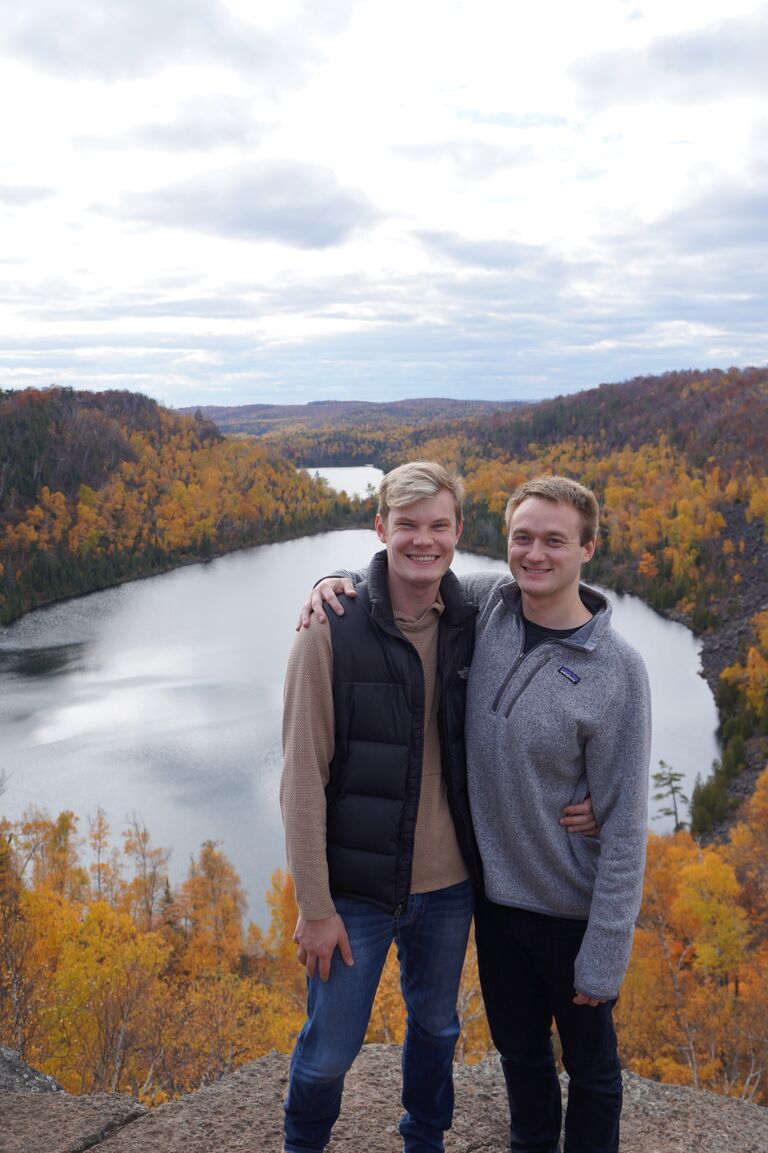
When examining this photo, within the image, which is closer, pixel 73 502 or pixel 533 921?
pixel 533 921

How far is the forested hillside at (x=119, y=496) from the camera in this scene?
284 feet

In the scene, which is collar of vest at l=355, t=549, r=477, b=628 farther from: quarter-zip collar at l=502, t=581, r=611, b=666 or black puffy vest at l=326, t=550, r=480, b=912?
quarter-zip collar at l=502, t=581, r=611, b=666

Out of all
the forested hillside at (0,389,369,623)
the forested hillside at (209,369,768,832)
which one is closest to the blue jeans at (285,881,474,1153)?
the forested hillside at (209,369,768,832)

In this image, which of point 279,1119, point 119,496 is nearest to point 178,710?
point 279,1119

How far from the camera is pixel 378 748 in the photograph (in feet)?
9.65

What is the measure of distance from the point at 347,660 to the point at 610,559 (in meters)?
82.5

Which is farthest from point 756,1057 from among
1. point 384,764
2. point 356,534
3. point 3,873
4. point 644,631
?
point 356,534

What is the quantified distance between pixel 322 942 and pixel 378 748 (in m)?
0.70

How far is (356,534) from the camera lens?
362 ft

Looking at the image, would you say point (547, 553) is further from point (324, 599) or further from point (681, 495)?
point (681, 495)

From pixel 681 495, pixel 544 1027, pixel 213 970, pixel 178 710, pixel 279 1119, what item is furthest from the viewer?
pixel 681 495

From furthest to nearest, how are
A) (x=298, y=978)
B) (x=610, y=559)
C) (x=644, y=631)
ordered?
(x=610, y=559) → (x=644, y=631) → (x=298, y=978)

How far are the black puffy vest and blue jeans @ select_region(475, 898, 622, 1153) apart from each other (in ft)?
1.59

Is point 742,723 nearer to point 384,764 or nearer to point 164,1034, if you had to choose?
point 164,1034
